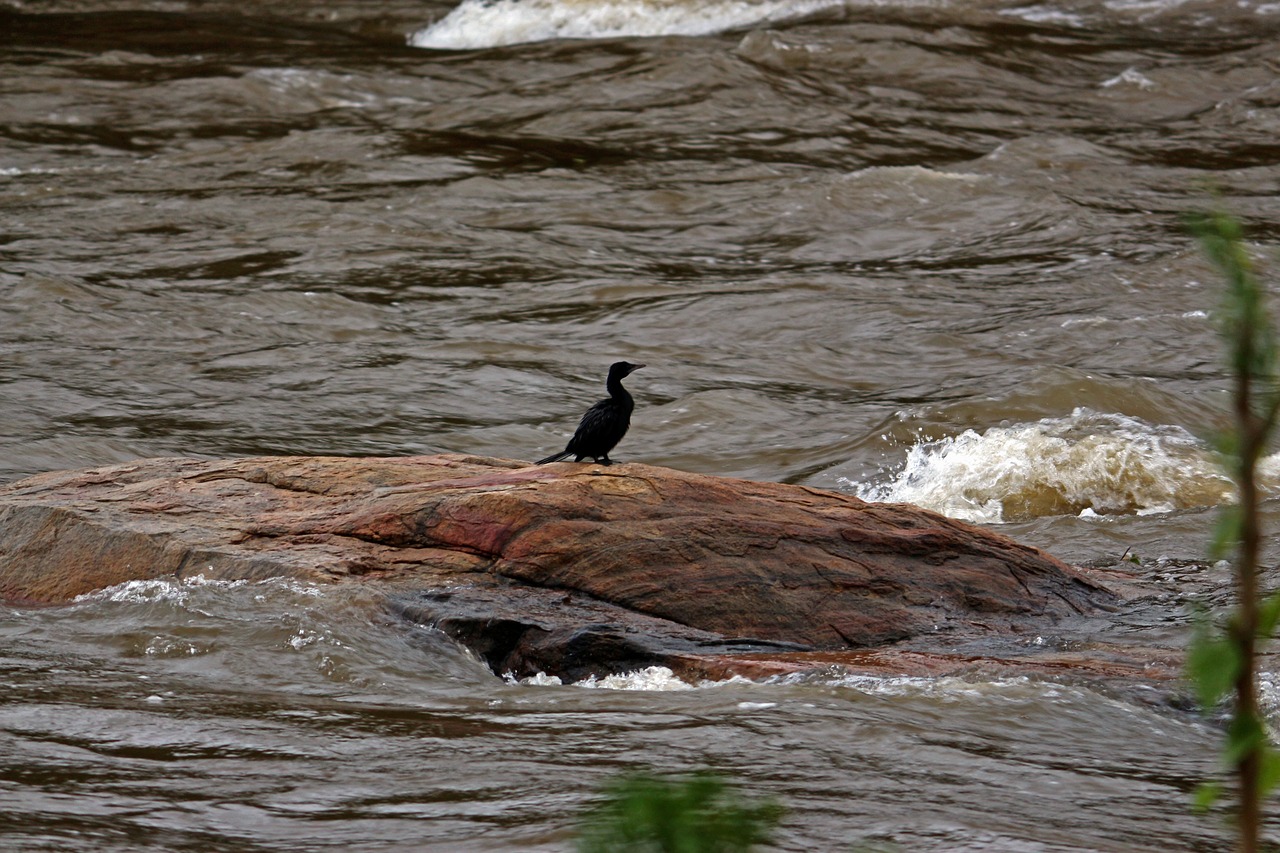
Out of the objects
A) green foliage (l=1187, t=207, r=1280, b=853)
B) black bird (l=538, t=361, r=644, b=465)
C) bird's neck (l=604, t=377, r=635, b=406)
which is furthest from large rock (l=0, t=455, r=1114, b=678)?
green foliage (l=1187, t=207, r=1280, b=853)

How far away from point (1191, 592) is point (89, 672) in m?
4.34

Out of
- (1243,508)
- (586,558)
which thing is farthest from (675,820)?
(586,558)

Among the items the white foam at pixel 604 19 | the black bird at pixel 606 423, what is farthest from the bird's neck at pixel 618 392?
the white foam at pixel 604 19

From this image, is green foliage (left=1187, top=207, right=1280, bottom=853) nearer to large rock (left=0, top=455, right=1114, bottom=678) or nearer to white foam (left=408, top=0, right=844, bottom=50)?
large rock (left=0, top=455, right=1114, bottom=678)

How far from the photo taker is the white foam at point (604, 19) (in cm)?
1983

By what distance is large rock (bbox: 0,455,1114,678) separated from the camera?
5191 millimetres

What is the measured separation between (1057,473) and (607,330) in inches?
159

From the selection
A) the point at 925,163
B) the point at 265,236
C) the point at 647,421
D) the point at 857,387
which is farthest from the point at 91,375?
the point at 925,163

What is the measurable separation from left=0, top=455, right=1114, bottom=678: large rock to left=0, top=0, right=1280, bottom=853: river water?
0.18 metres

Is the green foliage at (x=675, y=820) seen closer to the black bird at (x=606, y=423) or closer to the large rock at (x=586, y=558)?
the large rock at (x=586, y=558)

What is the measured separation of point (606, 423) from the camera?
6039 millimetres

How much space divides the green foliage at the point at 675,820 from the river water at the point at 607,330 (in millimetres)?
2189

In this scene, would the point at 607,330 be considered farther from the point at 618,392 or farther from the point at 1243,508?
the point at 1243,508

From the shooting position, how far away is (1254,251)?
12.9m
